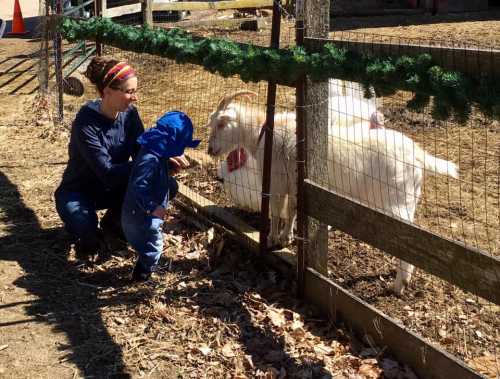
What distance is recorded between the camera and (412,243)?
141 inches

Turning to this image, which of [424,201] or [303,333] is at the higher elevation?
[424,201]

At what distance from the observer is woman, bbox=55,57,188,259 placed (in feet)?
15.7

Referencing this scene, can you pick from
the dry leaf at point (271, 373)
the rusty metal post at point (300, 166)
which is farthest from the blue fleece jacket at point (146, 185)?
the dry leaf at point (271, 373)

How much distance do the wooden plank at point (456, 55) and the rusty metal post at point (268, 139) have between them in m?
0.90

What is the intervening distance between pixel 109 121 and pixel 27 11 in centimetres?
2527

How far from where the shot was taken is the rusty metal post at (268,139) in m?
4.40

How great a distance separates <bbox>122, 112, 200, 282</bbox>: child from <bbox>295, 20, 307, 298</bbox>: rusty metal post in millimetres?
805

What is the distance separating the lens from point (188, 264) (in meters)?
5.21

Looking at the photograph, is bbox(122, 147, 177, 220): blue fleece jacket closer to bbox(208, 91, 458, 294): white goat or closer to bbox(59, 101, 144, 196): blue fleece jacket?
bbox(59, 101, 144, 196): blue fleece jacket

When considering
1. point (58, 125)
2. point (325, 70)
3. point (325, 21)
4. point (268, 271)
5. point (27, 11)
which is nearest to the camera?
point (325, 70)

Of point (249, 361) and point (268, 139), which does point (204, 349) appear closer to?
point (249, 361)

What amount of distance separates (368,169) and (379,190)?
0.17m

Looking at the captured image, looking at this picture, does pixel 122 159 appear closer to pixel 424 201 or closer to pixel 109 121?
pixel 109 121

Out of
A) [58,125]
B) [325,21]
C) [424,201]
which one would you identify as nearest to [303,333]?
[325,21]
